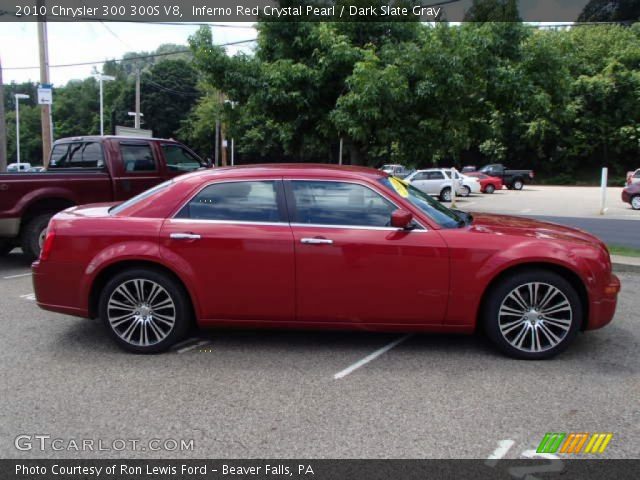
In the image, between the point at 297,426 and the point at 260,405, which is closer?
the point at 297,426

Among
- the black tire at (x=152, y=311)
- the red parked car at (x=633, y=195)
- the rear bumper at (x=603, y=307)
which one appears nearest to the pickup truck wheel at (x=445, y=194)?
the red parked car at (x=633, y=195)

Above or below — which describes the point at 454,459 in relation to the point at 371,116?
below

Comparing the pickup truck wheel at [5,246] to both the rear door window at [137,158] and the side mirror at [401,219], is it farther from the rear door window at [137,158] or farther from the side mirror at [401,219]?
the side mirror at [401,219]

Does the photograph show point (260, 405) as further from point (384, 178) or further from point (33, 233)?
point (33, 233)

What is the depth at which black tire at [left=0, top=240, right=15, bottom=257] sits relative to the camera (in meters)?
8.51

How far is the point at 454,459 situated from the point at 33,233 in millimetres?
7097

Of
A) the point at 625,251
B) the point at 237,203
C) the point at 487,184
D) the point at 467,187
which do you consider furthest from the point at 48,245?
the point at 487,184

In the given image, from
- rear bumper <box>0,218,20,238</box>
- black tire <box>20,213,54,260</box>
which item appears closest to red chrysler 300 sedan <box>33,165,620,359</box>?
rear bumper <box>0,218,20,238</box>

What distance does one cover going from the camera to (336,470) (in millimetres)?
2998

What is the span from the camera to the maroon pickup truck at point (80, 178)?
7.84 meters

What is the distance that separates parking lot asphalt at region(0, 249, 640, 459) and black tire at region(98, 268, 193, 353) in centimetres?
12

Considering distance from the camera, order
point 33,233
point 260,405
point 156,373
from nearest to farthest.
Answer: point 260,405, point 156,373, point 33,233

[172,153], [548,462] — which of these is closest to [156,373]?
[548,462]

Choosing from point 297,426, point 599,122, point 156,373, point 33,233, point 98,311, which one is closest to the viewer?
point 297,426
